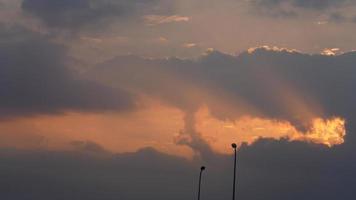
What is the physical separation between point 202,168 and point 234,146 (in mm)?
9629

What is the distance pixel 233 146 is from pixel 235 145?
11.3 inches

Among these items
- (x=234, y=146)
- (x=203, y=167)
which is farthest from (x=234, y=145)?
(x=203, y=167)

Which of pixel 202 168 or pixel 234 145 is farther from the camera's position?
pixel 202 168

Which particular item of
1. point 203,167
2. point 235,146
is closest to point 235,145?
point 235,146

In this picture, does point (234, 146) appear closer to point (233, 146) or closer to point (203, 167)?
point (233, 146)

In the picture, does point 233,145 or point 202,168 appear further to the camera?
point 202,168

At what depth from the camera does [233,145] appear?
52.2 metres

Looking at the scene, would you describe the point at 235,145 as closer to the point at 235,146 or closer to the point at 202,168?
the point at 235,146

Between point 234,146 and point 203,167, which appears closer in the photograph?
point 234,146

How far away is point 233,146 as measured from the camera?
171 ft

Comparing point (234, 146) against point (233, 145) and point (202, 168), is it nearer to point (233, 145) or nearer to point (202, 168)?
point (233, 145)

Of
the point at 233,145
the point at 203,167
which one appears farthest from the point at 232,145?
the point at 203,167

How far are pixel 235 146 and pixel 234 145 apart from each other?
16 cm

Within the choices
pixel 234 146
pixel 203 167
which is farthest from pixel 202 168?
pixel 234 146
